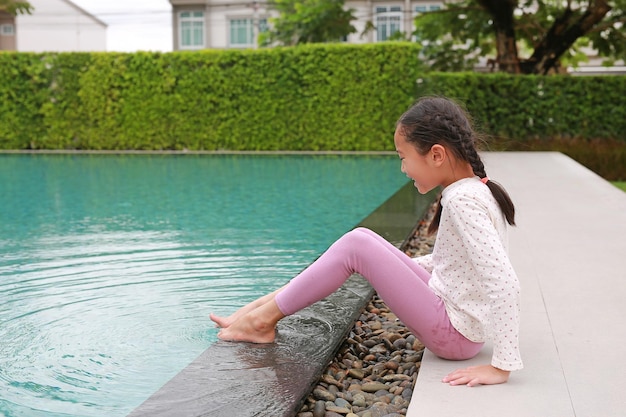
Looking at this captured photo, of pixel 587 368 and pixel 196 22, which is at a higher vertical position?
pixel 196 22

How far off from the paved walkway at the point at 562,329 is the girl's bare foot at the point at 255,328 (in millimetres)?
632

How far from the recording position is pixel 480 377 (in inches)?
103

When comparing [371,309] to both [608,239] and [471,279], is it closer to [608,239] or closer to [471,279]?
[471,279]

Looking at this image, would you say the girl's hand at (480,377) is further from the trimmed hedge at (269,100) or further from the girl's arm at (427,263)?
the trimmed hedge at (269,100)

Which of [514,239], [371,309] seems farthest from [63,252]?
[514,239]

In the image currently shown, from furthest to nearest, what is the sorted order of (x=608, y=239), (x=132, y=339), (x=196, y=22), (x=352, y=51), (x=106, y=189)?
(x=196, y=22)
(x=352, y=51)
(x=106, y=189)
(x=608, y=239)
(x=132, y=339)

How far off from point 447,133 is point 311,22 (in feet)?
54.1

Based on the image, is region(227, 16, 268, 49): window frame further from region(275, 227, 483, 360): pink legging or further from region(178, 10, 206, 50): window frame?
region(275, 227, 483, 360): pink legging

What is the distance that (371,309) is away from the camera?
13.5 ft

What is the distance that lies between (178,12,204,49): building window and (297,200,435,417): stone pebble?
31.5 meters

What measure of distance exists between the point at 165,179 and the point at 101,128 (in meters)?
7.00

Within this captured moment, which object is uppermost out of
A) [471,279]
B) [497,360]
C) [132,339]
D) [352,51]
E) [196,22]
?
[196,22]

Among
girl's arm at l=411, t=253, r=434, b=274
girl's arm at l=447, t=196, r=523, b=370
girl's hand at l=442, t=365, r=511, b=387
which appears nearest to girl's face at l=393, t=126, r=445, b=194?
girl's arm at l=447, t=196, r=523, b=370

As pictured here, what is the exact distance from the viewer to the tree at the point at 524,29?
59.3 ft
